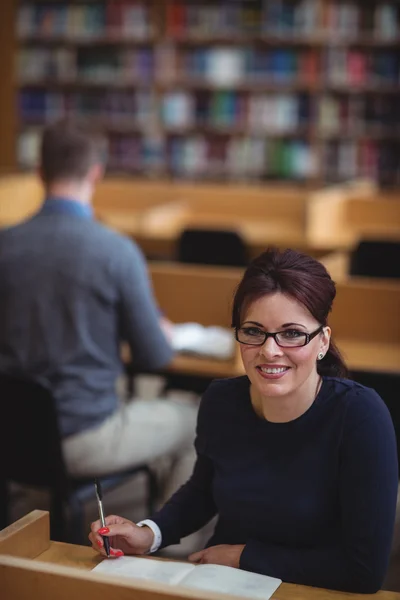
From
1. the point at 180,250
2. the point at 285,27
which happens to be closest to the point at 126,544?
the point at 180,250

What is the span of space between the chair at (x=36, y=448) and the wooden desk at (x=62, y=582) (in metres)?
0.92

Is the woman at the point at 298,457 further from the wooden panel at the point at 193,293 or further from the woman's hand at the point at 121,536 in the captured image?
the wooden panel at the point at 193,293

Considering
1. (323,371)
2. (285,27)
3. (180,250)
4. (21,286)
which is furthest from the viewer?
(285,27)

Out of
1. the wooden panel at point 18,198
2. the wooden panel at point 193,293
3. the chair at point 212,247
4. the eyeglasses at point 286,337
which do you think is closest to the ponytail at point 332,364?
the eyeglasses at point 286,337

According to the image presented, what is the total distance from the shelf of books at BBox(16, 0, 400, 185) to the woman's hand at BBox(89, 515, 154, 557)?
6.33 meters

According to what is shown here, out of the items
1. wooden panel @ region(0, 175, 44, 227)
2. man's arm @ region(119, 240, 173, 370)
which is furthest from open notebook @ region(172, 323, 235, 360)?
wooden panel @ region(0, 175, 44, 227)

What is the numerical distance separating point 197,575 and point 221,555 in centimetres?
14

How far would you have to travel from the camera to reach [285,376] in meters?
1.48

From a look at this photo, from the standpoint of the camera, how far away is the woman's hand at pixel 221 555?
149cm

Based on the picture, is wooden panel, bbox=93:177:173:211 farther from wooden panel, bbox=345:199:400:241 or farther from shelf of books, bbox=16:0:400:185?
shelf of books, bbox=16:0:400:185

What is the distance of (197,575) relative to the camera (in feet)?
4.49

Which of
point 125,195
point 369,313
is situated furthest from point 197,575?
point 125,195

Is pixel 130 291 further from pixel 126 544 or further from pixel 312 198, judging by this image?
pixel 312 198

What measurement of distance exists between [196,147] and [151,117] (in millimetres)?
469
